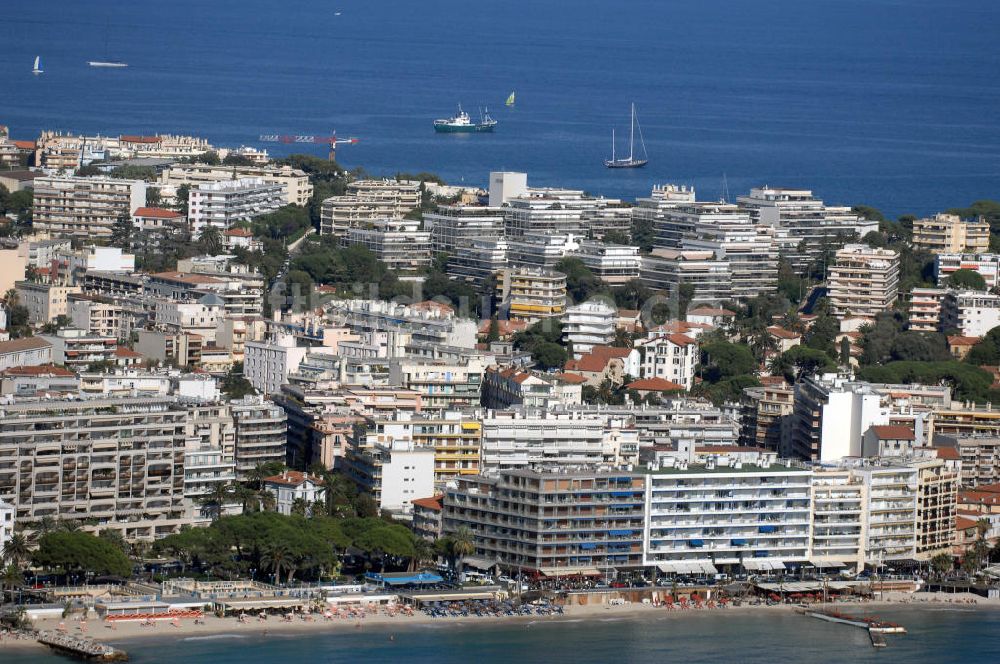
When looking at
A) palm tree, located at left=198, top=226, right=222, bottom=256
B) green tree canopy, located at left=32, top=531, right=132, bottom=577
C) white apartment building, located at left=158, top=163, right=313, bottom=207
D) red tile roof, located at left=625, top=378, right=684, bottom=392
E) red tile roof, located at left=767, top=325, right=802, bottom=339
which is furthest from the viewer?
white apartment building, located at left=158, top=163, right=313, bottom=207

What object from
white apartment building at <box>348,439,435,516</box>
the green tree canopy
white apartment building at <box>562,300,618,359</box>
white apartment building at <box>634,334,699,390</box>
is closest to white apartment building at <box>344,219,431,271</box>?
white apartment building at <box>562,300,618,359</box>

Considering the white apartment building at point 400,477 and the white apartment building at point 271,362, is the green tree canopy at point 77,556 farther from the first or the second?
the white apartment building at point 271,362

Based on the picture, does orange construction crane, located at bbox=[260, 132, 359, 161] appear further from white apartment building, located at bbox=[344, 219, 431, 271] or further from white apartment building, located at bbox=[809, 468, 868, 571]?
white apartment building, located at bbox=[809, 468, 868, 571]

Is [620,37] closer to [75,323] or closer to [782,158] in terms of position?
[782,158]

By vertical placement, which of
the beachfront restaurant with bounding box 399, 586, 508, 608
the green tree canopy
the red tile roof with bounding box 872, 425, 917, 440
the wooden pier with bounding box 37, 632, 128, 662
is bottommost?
the wooden pier with bounding box 37, 632, 128, 662

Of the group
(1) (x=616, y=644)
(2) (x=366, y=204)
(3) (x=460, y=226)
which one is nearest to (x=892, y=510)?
(1) (x=616, y=644)

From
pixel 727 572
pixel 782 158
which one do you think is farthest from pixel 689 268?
pixel 782 158
